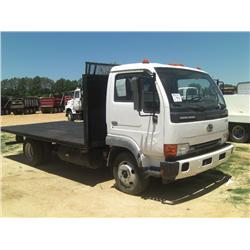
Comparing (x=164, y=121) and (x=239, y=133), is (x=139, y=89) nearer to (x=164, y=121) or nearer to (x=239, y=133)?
(x=164, y=121)

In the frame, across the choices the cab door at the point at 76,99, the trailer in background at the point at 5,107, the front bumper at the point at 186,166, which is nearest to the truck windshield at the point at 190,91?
the front bumper at the point at 186,166

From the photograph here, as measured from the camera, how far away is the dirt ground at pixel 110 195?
529 cm

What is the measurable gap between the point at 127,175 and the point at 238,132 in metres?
6.90

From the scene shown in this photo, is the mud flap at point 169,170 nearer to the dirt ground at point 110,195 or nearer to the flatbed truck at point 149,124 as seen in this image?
the flatbed truck at point 149,124

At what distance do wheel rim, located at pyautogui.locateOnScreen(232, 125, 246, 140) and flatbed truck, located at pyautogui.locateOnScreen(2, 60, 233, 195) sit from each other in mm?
5540

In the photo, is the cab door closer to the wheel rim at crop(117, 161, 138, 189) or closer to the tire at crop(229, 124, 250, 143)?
the tire at crop(229, 124, 250, 143)

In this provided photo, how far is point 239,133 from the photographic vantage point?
11.7 meters

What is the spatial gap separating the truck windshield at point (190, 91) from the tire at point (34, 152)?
4.27 m

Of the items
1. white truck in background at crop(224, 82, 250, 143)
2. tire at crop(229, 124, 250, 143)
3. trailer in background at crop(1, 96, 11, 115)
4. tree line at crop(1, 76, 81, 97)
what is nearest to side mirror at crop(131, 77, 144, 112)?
white truck in background at crop(224, 82, 250, 143)

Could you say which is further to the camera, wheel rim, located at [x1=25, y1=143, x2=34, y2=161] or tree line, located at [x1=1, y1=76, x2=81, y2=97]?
tree line, located at [x1=1, y1=76, x2=81, y2=97]

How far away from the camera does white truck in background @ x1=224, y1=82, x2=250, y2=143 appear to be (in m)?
11.4

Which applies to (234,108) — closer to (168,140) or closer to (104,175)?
(104,175)

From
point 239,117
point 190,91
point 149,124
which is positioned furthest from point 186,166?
point 239,117

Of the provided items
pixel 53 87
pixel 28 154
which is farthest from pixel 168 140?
pixel 53 87
